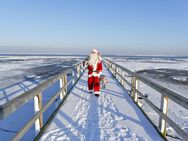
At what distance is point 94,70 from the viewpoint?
8.95 m

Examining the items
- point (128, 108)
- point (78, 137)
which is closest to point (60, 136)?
point (78, 137)

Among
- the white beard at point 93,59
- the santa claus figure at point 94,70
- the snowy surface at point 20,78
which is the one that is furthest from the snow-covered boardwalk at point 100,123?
the snowy surface at point 20,78

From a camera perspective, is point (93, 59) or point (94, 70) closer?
point (93, 59)

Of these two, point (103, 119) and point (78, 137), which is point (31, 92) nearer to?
point (78, 137)

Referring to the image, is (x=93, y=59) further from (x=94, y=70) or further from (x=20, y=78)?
(x=20, y=78)

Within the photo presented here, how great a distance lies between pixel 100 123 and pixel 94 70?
3.89 meters

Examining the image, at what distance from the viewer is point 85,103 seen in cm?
738

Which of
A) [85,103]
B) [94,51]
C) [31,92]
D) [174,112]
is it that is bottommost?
[174,112]

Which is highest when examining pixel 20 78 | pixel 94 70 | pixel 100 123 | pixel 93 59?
pixel 93 59

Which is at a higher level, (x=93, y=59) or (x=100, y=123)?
(x=93, y=59)

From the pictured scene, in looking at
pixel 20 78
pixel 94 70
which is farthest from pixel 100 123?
pixel 20 78

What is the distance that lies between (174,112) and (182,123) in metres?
1.92

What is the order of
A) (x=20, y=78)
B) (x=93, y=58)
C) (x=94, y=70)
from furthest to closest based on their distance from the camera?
(x=20, y=78), (x=94, y=70), (x=93, y=58)

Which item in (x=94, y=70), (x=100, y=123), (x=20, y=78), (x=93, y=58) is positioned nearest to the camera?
(x=100, y=123)
